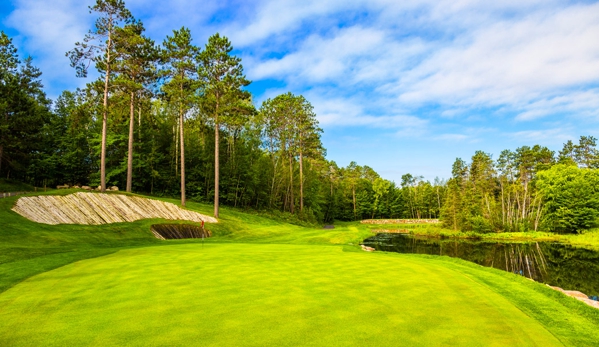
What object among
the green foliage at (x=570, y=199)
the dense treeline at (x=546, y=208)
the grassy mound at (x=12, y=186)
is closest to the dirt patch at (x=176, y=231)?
the grassy mound at (x=12, y=186)

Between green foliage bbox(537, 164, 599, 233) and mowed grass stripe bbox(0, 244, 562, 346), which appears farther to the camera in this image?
green foliage bbox(537, 164, 599, 233)

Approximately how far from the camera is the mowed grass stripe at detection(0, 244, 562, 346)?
5.04 metres

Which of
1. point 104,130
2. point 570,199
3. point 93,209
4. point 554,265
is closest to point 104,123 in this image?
point 104,130

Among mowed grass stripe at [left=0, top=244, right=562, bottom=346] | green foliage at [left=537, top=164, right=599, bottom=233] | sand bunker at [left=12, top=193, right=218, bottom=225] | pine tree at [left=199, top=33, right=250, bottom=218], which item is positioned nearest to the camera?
mowed grass stripe at [left=0, top=244, right=562, bottom=346]

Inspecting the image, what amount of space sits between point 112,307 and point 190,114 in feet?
180

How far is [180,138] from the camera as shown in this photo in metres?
43.1

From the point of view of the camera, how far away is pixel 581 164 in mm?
88125

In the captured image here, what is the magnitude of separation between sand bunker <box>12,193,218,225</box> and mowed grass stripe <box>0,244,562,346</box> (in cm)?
1398

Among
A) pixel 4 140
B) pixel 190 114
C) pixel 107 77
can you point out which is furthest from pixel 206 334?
pixel 190 114

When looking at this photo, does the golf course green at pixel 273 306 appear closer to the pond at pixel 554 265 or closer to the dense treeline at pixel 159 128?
the pond at pixel 554 265

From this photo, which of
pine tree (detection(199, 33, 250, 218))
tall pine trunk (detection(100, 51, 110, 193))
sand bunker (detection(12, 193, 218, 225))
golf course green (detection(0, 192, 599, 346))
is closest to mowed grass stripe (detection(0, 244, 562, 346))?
golf course green (detection(0, 192, 599, 346))

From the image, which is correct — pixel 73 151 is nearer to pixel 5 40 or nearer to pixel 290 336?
pixel 5 40

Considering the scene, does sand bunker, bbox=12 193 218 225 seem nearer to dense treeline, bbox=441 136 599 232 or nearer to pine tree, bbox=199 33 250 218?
pine tree, bbox=199 33 250 218

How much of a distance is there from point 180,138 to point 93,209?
20606 mm
